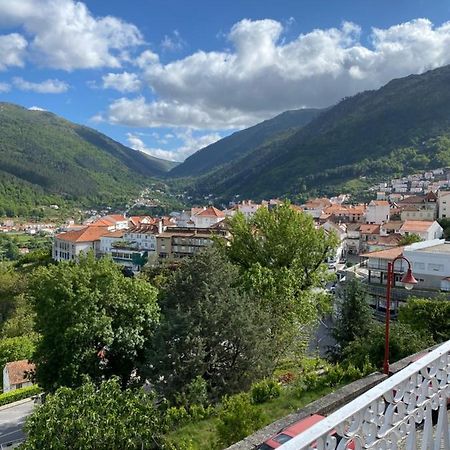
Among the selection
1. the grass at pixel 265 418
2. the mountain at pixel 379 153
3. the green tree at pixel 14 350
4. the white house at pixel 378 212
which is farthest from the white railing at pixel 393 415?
the mountain at pixel 379 153

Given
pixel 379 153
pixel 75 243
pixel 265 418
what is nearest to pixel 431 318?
pixel 265 418

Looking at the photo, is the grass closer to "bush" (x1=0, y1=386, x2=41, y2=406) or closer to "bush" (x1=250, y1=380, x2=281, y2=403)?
"bush" (x1=250, y1=380, x2=281, y2=403)

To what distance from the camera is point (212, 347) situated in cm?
1409

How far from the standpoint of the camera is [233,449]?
714cm

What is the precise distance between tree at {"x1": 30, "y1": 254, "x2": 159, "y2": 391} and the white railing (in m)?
13.8

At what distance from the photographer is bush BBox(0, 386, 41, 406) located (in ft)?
84.0

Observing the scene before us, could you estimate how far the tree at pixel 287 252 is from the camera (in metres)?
20.2

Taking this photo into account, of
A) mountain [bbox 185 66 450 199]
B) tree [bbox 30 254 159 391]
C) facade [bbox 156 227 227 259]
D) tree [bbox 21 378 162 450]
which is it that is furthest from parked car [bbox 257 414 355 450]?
mountain [bbox 185 66 450 199]

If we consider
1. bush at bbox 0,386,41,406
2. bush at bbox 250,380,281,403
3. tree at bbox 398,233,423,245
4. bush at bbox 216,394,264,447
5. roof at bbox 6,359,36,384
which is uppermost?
tree at bbox 398,233,423,245

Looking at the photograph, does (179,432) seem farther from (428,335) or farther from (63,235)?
(63,235)

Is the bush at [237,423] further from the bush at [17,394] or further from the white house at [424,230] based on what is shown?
the white house at [424,230]

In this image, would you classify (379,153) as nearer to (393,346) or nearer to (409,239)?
(409,239)

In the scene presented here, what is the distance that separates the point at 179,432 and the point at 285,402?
280 centimetres

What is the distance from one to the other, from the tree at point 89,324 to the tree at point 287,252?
5.09 metres
